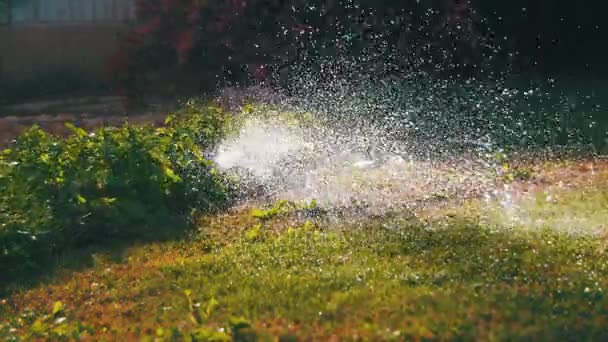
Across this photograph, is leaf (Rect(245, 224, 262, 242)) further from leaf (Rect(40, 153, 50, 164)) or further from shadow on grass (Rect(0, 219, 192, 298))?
leaf (Rect(40, 153, 50, 164))

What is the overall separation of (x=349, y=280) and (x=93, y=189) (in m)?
1.97

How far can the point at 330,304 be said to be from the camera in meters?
4.19

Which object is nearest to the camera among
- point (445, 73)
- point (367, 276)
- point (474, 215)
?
point (367, 276)

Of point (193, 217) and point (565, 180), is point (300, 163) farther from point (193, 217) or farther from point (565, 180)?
point (565, 180)

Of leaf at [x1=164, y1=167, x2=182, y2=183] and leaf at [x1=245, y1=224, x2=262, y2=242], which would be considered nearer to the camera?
leaf at [x1=245, y1=224, x2=262, y2=242]

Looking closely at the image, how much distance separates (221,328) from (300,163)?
2.90m

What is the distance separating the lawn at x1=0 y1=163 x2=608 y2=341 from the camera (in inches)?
157

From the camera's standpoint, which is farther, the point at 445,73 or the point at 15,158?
the point at 445,73

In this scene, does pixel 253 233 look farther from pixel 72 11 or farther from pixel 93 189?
pixel 72 11

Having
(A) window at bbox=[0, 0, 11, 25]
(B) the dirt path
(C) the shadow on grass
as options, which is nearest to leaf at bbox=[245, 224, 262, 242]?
(C) the shadow on grass

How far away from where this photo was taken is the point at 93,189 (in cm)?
573

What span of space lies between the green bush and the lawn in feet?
0.71

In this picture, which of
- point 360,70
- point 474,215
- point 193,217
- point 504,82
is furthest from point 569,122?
point 193,217

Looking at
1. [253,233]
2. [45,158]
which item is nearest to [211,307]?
[253,233]
